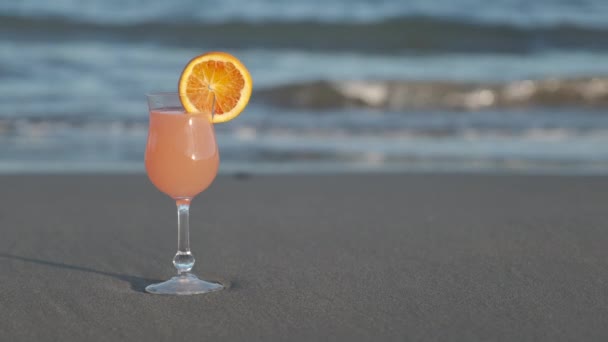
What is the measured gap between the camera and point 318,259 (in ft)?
9.85

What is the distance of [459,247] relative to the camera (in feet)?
10.4

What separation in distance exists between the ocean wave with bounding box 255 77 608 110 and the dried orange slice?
589 centimetres

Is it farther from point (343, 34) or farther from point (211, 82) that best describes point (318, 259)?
point (343, 34)

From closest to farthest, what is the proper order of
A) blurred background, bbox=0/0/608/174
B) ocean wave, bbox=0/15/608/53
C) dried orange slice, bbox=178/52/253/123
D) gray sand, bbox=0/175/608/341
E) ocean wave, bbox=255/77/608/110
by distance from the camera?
gray sand, bbox=0/175/608/341, dried orange slice, bbox=178/52/253/123, blurred background, bbox=0/0/608/174, ocean wave, bbox=255/77/608/110, ocean wave, bbox=0/15/608/53

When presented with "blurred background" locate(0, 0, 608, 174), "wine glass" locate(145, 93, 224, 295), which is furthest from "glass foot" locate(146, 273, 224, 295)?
"blurred background" locate(0, 0, 608, 174)

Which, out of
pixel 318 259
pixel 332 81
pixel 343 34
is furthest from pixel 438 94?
pixel 318 259

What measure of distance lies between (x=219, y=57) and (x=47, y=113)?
209 inches

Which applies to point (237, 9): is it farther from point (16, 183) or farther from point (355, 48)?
point (16, 183)

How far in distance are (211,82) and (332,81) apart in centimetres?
674

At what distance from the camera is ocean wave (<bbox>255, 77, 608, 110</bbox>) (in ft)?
28.7

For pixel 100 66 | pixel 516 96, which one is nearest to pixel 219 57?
pixel 516 96

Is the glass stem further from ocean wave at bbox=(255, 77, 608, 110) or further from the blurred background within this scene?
ocean wave at bbox=(255, 77, 608, 110)

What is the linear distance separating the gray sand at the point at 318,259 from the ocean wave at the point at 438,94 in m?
4.17

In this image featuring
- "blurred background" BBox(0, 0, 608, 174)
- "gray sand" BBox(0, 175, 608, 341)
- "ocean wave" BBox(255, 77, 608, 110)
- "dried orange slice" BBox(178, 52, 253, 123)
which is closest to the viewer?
"gray sand" BBox(0, 175, 608, 341)
